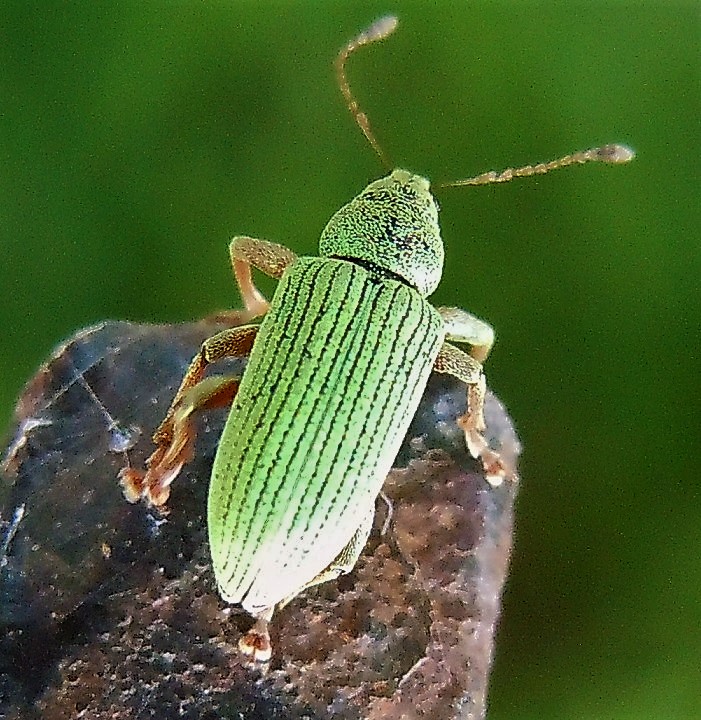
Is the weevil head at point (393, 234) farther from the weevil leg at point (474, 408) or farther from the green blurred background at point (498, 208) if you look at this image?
the green blurred background at point (498, 208)

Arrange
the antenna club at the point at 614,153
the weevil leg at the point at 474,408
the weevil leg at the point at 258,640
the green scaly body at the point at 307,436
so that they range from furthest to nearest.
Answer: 1. the antenna club at the point at 614,153
2. the weevil leg at the point at 474,408
3. the weevil leg at the point at 258,640
4. the green scaly body at the point at 307,436

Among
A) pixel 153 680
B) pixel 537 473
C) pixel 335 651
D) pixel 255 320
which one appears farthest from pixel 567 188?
pixel 153 680

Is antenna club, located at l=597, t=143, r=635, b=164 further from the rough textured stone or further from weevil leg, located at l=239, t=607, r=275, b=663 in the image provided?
weevil leg, located at l=239, t=607, r=275, b=663

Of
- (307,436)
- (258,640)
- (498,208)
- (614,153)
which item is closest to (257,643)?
(258,640)

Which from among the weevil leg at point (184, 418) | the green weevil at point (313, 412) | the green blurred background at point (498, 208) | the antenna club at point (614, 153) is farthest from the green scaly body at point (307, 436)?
the green blurred background at point (498, 208)

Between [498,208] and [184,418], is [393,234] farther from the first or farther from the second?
[498,208]

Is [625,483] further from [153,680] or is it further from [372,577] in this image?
[153,680]
